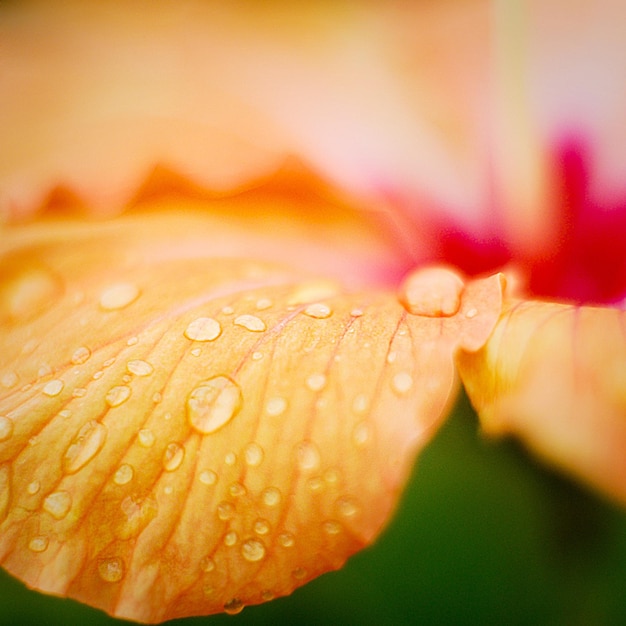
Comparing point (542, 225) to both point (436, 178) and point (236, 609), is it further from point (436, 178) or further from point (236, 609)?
point (236, 609)

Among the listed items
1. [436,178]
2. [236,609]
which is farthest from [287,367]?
[436,178]

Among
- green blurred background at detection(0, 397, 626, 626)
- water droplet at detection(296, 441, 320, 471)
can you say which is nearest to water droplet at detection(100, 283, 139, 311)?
water droplet at detection(296, 441, 320, 471)

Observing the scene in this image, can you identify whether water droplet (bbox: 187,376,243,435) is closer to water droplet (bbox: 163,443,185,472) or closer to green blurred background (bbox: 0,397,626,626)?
water droplet (bbox: 163,443,185,472)

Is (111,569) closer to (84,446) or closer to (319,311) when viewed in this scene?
(84,446)

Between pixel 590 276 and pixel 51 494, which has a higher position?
pixel 51 494

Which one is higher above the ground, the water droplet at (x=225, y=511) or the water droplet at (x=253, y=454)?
the water droplet at (x=253, y=454)

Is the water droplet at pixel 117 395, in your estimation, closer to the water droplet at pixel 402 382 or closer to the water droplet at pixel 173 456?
the water droplet at pixel 173 456

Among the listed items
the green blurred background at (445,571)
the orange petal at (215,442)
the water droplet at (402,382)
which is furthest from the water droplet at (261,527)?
the green blurred background at (445,571)
